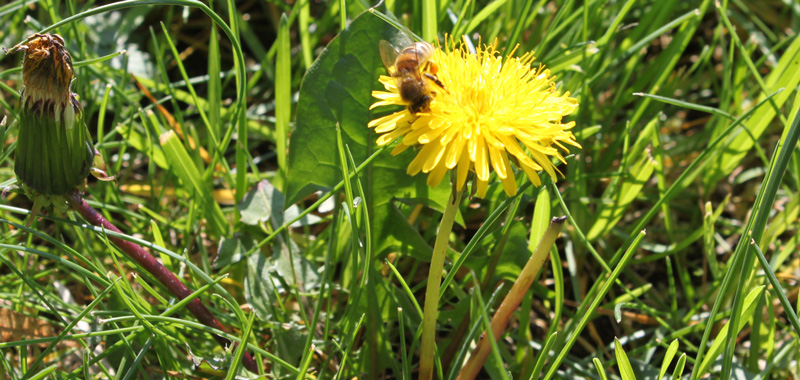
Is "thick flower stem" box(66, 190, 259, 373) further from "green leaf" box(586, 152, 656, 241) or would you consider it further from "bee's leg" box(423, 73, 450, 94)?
"green leaf" box(586, 152, 656, 241)

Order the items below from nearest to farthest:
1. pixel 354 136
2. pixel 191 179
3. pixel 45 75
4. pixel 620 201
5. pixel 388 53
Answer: pixel 45 75
pixel 388 53
pixel 354 136
pixel 191 179
pixel 620 201

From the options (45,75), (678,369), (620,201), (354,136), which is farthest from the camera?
(620,201)

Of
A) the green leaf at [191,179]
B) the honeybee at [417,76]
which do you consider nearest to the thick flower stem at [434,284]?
the honeybee at [417,76]

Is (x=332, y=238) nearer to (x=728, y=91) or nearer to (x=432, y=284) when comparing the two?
(x=432, y=284)

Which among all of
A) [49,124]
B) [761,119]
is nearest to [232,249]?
[49,124]

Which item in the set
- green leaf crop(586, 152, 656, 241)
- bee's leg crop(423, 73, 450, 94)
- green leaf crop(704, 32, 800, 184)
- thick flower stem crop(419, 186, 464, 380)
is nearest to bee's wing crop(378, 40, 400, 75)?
bee's leg crop(423, 73, 450, 94)

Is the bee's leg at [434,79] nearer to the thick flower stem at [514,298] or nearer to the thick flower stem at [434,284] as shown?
the thick flower stem at [434,284]

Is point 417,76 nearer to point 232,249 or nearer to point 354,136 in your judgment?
point 354,136
